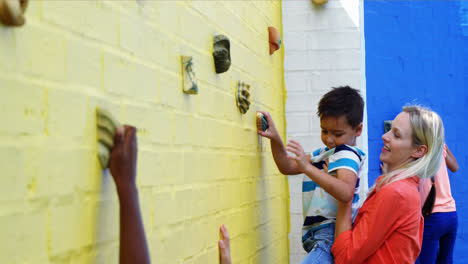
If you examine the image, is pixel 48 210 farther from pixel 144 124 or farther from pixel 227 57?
pixel 227 57

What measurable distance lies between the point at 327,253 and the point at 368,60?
2.69m

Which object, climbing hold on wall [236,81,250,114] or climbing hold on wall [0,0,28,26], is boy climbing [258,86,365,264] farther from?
climbing hold on wall [0,0,28,26]

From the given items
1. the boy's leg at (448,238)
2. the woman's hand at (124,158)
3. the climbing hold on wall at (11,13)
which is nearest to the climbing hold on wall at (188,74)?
the woman's hand at (124,158)

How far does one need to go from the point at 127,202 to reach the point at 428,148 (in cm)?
173

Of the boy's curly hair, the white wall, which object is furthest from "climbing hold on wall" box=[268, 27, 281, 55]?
the boy's curly hair

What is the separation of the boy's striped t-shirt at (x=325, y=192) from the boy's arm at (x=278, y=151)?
0.13 meters

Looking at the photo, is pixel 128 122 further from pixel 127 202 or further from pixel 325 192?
pixel 325 192

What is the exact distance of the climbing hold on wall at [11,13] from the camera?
1.05 m

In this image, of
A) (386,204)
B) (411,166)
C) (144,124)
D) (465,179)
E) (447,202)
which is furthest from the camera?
(465,179)

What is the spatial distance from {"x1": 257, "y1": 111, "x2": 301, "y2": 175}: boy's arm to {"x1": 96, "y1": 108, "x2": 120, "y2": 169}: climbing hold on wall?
5.05 feet

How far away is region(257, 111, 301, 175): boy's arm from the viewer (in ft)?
9.36

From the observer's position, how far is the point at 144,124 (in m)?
1.65

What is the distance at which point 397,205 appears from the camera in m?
2.28

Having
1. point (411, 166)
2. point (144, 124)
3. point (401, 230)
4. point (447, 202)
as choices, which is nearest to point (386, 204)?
point (401, 230)
